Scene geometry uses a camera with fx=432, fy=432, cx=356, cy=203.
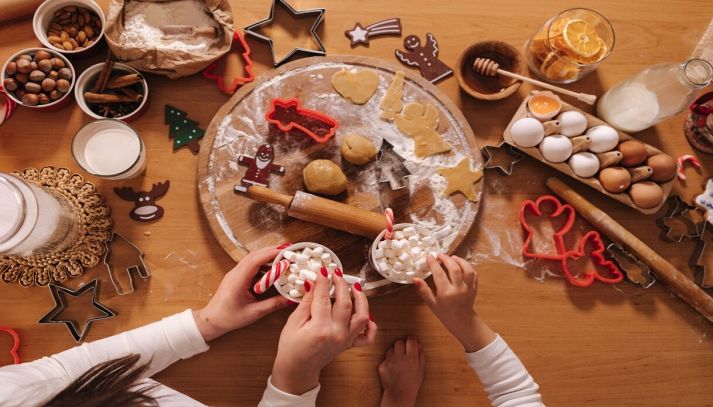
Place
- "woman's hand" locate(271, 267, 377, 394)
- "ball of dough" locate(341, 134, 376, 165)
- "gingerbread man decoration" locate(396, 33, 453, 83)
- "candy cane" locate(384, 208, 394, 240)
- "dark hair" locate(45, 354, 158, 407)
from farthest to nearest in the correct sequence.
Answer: "gingerbread man decoration" locate(396, 33, 453, 83)
"ball of dough" locate(341, 134, 376, 165)
"candy cane" locate(384, 208, 394, 240)
"woman's hand" locate(271, 267, 377, 394)
"dark hair" locate(45, 354, 158, 407)

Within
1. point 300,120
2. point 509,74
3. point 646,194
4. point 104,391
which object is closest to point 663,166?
point 646,194

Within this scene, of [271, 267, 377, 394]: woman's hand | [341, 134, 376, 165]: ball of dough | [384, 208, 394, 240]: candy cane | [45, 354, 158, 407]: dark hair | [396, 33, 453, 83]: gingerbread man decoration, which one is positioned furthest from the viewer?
[396, 33, 453, 83]: gingerbread man decoration

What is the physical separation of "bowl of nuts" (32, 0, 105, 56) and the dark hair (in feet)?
2.48

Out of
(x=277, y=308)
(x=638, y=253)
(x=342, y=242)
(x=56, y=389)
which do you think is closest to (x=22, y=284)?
(x=56, y=389)

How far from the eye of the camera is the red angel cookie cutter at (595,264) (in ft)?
3.60

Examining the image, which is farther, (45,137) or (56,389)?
(45,137)

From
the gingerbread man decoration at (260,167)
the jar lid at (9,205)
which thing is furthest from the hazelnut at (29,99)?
the gingerbread man decoration at (260,167)

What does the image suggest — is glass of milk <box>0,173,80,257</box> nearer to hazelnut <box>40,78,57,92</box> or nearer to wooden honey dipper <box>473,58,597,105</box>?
hazelnut <box>40,78,57,92</box>

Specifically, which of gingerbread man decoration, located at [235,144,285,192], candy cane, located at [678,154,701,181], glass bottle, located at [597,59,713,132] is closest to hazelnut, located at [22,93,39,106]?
gingerbread man decoration, located at [235,144,285,192]

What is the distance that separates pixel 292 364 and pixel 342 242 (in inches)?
12.9

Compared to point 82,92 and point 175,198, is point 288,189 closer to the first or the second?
point 175,198

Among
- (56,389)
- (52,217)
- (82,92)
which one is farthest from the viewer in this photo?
(82,92)

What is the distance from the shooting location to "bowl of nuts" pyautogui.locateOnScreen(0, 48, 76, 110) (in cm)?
99

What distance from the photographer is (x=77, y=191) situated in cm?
101
